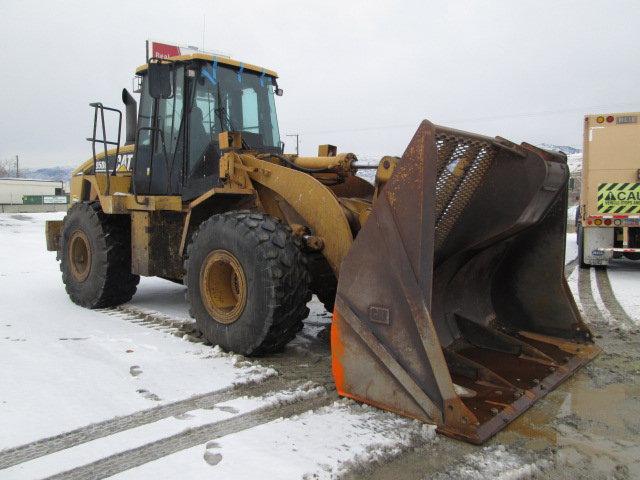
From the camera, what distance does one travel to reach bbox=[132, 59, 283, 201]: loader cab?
5.25 metres

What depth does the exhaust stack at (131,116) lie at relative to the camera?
19.0 feet

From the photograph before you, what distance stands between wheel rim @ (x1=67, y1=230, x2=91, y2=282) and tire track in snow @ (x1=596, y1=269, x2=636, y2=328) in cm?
590

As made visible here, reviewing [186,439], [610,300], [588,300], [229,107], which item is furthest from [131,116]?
[610,300]

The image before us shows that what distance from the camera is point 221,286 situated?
4344 mm

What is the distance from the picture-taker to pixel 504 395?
10.6 ft

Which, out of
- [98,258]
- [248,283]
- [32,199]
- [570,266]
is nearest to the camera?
[248,283]

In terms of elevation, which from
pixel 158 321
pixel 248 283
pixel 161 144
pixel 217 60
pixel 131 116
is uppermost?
pixel 217 60

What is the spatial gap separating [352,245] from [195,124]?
2787 millimetres

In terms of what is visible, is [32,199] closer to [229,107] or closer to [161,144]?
[161,144]

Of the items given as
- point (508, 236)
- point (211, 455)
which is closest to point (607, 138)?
point (508, 236)

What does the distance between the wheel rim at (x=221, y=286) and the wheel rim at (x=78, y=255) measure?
2.48 meters

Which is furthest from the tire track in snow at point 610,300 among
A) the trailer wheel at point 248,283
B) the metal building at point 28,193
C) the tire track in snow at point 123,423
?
the metal building at point 28,193

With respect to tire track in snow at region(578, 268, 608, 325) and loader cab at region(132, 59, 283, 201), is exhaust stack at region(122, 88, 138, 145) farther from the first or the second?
tire track in snow at region(578, 268, 608, 325)

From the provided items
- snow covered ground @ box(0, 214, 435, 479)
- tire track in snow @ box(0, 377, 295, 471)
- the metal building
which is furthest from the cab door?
the metal building
